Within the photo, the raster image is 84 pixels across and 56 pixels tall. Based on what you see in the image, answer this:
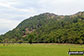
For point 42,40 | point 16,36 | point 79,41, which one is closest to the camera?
point 79,41

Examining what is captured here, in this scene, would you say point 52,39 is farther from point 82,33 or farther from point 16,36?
point 16,36

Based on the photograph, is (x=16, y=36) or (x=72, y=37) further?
(x=16, y=36)

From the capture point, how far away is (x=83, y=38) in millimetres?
96500

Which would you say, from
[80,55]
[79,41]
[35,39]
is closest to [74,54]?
[80,55]

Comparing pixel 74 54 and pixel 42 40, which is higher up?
pixel 74 54

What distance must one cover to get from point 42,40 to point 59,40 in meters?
23.2

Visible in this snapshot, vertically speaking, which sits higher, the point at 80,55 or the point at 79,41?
the point at 80,55

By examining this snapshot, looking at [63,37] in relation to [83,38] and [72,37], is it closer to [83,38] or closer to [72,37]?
[72,37]

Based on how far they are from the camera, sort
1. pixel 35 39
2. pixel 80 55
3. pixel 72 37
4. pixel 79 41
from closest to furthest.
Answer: pixel 80 55, pixel 79 41, pixel 72 37, pixel 35 39

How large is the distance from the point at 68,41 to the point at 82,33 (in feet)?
44.1

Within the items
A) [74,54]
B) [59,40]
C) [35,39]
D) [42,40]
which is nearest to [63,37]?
[59,40]

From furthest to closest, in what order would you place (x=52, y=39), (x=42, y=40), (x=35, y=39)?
(x=35, y=39) < (x=42, y=40) < (x=52, y=39)

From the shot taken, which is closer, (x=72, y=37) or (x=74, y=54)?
(x=74, y=54)

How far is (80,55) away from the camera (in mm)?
27203
